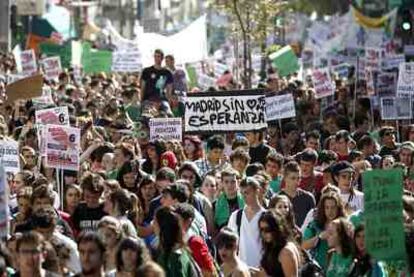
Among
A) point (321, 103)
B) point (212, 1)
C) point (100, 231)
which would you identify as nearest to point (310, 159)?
point (100, 231)

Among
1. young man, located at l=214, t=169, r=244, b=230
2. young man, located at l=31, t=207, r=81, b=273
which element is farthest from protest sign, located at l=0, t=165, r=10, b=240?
young man, located at l=214, t=169, r=244, b=230

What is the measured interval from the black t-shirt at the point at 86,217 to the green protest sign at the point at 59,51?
24.8 meters

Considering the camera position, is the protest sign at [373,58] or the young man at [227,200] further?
the protest sign at [373,58]

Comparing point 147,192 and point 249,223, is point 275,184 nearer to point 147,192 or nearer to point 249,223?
point 147,192

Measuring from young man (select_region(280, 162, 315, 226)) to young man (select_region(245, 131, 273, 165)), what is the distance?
119 inches

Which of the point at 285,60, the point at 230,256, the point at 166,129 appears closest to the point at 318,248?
the point at 230,256

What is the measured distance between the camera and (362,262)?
11.6 meters

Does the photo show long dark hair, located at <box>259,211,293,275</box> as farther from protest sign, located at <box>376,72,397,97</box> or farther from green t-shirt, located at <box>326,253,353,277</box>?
protest sign, located at <box>376,72,397,97</box>

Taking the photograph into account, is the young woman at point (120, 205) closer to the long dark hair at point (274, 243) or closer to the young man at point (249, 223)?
the young man at point (249, 223)

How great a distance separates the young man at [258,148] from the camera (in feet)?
59.8

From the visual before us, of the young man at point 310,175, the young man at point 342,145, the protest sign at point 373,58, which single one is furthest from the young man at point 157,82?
the young man at point 310,175

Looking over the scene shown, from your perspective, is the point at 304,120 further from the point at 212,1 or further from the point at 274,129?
Answer: the point at 212,1

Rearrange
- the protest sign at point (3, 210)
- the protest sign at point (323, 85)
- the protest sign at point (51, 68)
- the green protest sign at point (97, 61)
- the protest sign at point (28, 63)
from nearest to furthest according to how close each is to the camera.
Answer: the protest sign at point (3, 210)
the protest sign at point (323, 85)
the protest sign at point (28, 63)
the protest sign at point (51, 68)
the green protest sign at point (97, 61)

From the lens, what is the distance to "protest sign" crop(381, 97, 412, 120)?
2356 cm
